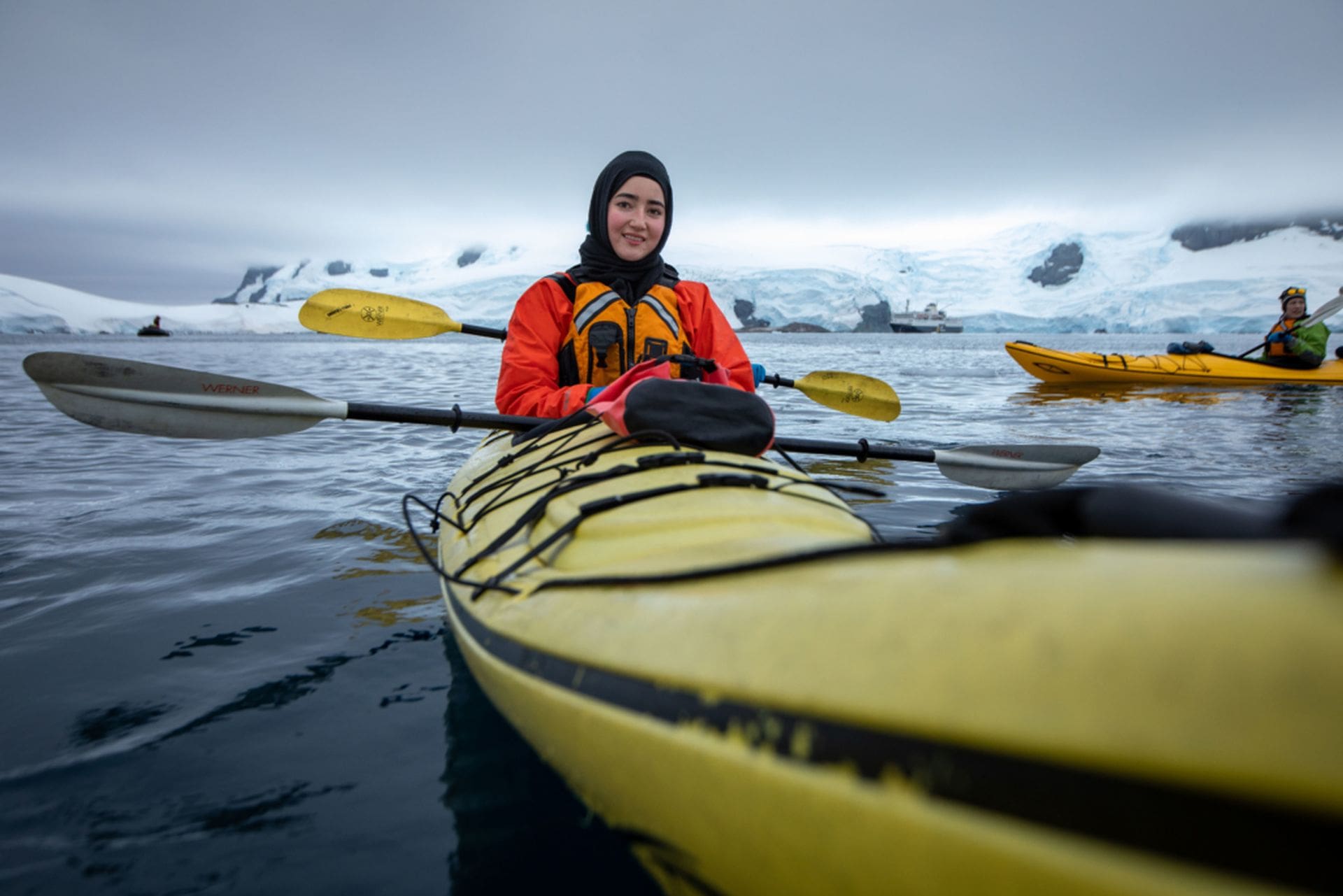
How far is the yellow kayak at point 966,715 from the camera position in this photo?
521 mm

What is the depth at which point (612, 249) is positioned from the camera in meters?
3.43

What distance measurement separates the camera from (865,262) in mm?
79688

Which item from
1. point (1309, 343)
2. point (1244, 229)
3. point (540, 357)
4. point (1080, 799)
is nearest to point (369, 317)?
point (540, 357)

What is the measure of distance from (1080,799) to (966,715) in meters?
0.11

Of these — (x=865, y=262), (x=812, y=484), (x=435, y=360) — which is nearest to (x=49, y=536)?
(x=812, y=484)

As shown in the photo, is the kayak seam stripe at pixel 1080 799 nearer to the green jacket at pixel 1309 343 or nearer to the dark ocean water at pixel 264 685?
the dark ocean water at pixel 264 685

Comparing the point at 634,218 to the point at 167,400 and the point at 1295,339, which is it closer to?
Result: the point at 167,400

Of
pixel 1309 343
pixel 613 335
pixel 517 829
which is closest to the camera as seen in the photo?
pixel 517 829

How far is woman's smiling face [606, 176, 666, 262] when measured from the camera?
3363mm

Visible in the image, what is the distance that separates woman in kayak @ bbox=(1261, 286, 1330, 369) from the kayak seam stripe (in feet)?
41.8

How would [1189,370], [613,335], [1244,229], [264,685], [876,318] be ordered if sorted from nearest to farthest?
[264,685], [613,335], [1189,370], [876,318], [1244,229]

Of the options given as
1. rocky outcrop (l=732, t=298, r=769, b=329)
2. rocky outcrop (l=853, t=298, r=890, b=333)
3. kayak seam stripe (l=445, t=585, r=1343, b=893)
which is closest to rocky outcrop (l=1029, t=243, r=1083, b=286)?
rocky outcrop (l=853, t=298, r=890, b=333)

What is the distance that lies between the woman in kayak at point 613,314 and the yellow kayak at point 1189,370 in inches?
378

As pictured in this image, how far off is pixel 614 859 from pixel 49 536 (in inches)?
136
